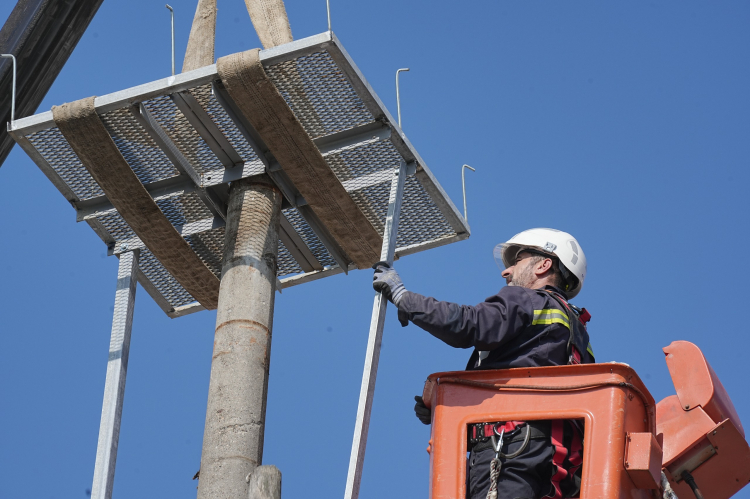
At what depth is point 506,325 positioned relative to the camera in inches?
258

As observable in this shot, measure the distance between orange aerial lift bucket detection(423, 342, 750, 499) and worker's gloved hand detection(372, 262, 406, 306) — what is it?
2.01 ft

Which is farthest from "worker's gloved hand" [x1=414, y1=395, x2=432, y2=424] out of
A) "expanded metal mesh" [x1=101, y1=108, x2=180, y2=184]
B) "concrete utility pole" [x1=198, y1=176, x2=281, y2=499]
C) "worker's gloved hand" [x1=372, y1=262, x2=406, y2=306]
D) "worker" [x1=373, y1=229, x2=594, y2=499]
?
"expanded metal mesh" [x1=101, y1=108, x2=180, y2=184]

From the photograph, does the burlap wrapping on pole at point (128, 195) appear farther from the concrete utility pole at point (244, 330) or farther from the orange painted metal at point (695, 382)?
the orange painted metal at point (695, 382)

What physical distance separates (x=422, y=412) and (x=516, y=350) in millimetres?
659

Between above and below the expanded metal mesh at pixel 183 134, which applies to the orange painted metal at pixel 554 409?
below

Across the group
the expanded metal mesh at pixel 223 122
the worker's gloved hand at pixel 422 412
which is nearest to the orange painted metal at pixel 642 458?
the worker's gloved hand at pixel 422 412

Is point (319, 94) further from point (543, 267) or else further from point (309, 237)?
point (543, 267)

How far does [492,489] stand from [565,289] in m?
1.98

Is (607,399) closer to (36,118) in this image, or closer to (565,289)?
(565,289)

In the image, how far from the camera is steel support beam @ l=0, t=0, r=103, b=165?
10555 millimetres

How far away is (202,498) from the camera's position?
709 centimetres

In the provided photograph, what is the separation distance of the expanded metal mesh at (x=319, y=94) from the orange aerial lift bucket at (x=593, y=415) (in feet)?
7.62

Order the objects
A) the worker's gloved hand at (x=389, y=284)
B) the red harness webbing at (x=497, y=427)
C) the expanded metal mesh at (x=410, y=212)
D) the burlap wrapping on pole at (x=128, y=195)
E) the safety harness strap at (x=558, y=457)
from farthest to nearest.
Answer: the expanded metal mesh at (x=410, y=212) → the burlap wrapping on pole at (x=128, y=195) → the worker's gloved hand at (x=389, y=284) → the red harness webbing at (x=497, y=427) → the safety harness strap at (x=558, y=457)

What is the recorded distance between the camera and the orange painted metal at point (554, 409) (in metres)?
6.15
